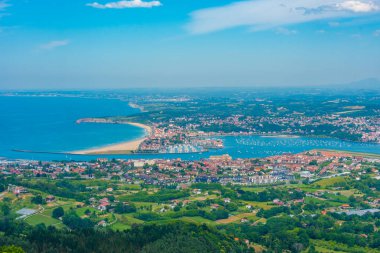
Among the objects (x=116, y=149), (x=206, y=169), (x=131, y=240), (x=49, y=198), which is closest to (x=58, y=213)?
(x=49, y=198)

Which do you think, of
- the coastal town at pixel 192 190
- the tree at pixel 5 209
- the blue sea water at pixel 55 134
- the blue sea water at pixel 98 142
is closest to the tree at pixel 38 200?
the coastal town at pixel 192 190

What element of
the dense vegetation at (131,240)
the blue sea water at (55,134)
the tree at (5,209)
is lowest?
the blue sea water at (55,134)

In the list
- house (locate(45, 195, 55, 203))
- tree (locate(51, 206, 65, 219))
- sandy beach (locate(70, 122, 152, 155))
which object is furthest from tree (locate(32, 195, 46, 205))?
sandy beach (locate(70, 122, 152, 155))

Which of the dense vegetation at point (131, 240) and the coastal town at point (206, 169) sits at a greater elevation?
the dense vegetation at point (131, 240)

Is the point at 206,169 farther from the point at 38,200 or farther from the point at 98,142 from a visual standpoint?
the point at 98,142

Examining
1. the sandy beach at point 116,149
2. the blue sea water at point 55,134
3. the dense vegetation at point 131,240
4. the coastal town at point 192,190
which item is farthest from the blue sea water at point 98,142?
the dense vegetation at point 131,240

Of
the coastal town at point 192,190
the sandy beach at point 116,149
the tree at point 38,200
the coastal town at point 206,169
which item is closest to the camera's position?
the coastal town at point 192,190

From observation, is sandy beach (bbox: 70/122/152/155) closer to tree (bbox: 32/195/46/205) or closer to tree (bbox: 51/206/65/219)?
tree (bbox: 32/195/46/205)

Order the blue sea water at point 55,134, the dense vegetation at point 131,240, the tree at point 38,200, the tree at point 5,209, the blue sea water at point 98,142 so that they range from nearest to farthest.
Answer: the dense vegetation at point 131,240
the tree at point 5,209
the tree at point 38,200
the blue sea water at point 98,142
the blue sea water at point 55,134

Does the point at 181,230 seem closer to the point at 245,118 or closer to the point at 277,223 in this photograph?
the point at 277,223

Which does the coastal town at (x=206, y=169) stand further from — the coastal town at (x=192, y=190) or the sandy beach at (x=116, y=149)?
the sandy beach at (x=116, y=149)

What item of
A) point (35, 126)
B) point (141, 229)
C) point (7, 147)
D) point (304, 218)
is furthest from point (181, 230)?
point (35, 126)

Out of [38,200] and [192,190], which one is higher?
[38,200]

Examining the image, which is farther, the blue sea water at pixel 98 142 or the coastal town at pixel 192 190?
the blue sea water at pixel 98 142
